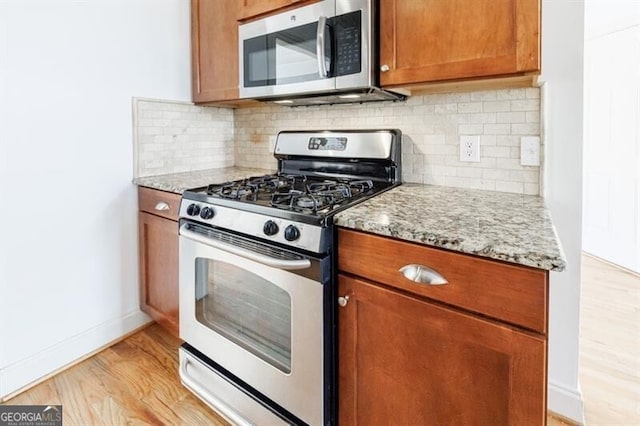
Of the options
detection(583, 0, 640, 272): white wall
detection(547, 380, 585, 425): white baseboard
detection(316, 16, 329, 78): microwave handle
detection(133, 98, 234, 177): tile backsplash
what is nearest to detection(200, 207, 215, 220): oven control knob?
detection(316, 16, 329, 78): microwave handle

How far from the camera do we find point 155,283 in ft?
6.61

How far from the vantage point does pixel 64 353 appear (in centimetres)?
182

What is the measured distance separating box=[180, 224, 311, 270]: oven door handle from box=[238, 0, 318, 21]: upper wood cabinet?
3.67ft

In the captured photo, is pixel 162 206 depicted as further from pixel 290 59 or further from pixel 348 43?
pixel 348 43

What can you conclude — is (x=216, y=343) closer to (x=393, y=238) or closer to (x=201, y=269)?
(x=201, y=269)

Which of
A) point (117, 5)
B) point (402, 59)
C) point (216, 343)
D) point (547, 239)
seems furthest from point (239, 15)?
point (547, 239)

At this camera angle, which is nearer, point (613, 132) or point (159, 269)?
point (159, 269)

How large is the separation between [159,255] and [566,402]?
2.01 meters

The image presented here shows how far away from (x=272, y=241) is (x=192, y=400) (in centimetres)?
92

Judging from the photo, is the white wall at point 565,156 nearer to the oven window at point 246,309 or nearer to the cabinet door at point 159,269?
the oven window at point 246,309

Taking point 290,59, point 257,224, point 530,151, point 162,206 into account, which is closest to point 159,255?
point 162,206

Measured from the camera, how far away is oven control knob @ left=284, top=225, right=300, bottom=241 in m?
1.16

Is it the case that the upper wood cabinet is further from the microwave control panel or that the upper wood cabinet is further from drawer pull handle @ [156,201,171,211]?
drawer pull handle @ [156,201,171,211]

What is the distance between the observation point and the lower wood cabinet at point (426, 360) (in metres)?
0.85
